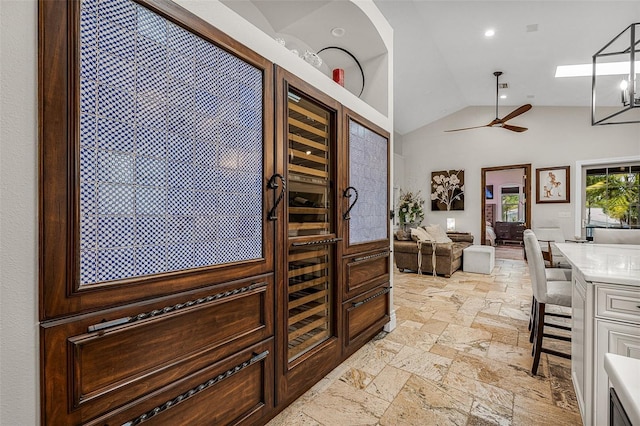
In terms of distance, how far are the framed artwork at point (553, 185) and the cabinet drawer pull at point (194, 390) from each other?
→ 8.33 meters

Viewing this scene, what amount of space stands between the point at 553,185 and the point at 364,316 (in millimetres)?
7301

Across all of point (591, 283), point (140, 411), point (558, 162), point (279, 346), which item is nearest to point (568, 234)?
point (558, 162)

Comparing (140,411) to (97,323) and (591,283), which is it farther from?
(591,283)

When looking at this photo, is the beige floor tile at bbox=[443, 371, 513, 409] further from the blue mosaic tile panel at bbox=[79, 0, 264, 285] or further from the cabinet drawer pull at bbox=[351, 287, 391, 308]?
the blue mosaic tile panel at bbox=[79, 0, 264, 285]

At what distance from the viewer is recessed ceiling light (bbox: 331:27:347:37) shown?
243cm

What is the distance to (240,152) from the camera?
1337 mm

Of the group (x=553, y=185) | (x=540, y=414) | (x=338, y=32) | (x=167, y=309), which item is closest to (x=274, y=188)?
(x=167, y=309)

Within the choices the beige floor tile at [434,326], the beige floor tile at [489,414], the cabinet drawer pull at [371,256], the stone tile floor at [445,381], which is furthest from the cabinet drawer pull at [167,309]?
the beige floor tile at [434,326]

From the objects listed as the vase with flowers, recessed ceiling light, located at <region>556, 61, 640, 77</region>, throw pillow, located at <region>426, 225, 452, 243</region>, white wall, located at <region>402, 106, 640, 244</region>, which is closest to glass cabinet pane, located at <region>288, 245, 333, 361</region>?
throw pillow, located at <region>426, 225, 452, 243</region>

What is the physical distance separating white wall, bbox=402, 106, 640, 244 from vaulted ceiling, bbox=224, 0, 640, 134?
0.59 meters

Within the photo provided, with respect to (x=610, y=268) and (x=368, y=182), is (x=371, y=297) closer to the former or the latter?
(x=368, y=182)

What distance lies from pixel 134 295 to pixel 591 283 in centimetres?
194

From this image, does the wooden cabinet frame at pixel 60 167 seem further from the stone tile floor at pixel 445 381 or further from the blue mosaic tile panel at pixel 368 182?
the blue mosaic tile panel at pixel 368 182


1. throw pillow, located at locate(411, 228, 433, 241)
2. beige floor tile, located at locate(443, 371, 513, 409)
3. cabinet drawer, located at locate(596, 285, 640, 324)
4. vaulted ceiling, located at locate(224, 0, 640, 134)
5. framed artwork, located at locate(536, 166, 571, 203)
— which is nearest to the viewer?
cabinet drawer, located at locate(596, 285, 640, 324)
